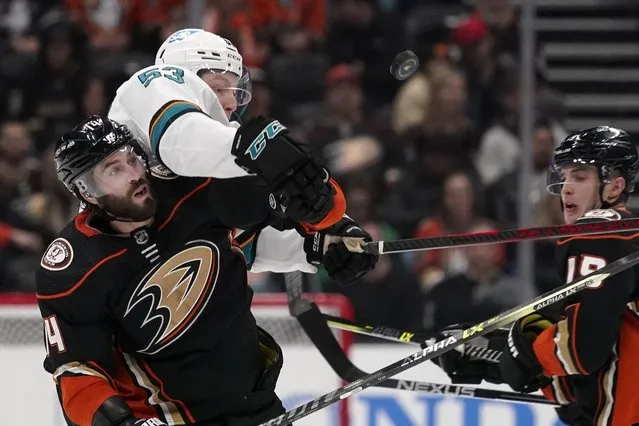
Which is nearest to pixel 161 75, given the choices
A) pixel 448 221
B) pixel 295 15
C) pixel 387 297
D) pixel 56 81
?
pixel 387 297

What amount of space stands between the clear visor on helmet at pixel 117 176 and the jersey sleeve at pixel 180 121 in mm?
48

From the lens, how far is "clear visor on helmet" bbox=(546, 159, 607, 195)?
10.0 ft

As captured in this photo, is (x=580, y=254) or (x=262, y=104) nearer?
(x=580, y=254)

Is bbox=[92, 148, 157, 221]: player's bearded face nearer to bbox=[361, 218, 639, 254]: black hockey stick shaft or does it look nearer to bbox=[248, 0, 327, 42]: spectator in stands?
bbox=[361, 218, 639, 254]: black hockey stick shaft

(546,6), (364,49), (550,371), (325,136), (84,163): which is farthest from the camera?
(546,6)

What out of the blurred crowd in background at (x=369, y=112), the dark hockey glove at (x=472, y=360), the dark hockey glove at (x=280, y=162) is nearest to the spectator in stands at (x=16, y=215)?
the blurred crowd in background at (x=369, y=112)

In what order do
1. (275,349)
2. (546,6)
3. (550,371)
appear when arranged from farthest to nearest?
(546,6), (275,349), (550,371)

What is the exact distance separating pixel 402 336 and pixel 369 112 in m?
3.08

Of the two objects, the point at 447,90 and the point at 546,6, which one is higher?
the point at 546,6

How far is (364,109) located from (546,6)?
1383 mm

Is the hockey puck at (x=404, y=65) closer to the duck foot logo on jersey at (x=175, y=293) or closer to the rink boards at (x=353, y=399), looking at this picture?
the duck foot logo on jersey at (x=175, y=293)

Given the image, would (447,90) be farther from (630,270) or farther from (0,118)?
(630,270)

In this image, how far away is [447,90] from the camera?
6285 millimetres

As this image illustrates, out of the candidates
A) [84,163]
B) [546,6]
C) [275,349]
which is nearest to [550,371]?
[275,349]
